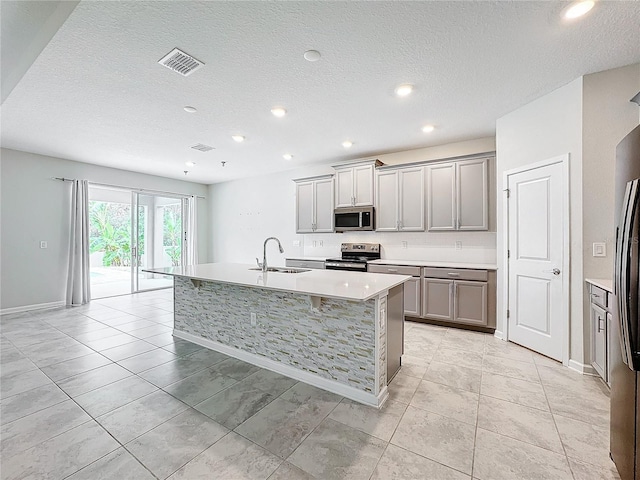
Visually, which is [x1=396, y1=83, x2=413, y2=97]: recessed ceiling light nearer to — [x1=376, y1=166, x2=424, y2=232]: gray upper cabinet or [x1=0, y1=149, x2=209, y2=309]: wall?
[x1=376, y1=166, x2=424, y2=232]: gray upper cabinet

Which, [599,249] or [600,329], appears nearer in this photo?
[600,329]

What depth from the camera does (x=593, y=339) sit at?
2.49m

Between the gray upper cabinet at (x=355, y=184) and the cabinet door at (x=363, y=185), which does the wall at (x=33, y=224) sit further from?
the cabinet door at (x=363, y=185)

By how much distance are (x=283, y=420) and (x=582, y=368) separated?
8.83 feet

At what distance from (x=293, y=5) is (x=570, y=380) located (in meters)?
3.60

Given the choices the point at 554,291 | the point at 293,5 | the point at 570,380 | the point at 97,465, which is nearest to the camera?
the point at 97,465

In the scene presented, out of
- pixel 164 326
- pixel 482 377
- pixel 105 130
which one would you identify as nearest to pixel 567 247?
pixel 482 377

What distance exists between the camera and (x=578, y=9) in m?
1.80

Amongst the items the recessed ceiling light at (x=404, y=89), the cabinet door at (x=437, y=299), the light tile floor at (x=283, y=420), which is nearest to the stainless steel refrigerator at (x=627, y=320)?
the light tile floor at (x=283, y=420)

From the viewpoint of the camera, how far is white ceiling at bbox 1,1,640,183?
72.7 inches

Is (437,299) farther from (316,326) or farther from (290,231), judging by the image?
(290,231)

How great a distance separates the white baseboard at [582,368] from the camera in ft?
8.30

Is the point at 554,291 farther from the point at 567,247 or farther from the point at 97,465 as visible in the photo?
the point at 97,465

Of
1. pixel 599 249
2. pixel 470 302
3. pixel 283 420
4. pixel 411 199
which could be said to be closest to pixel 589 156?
pixel 599 249
